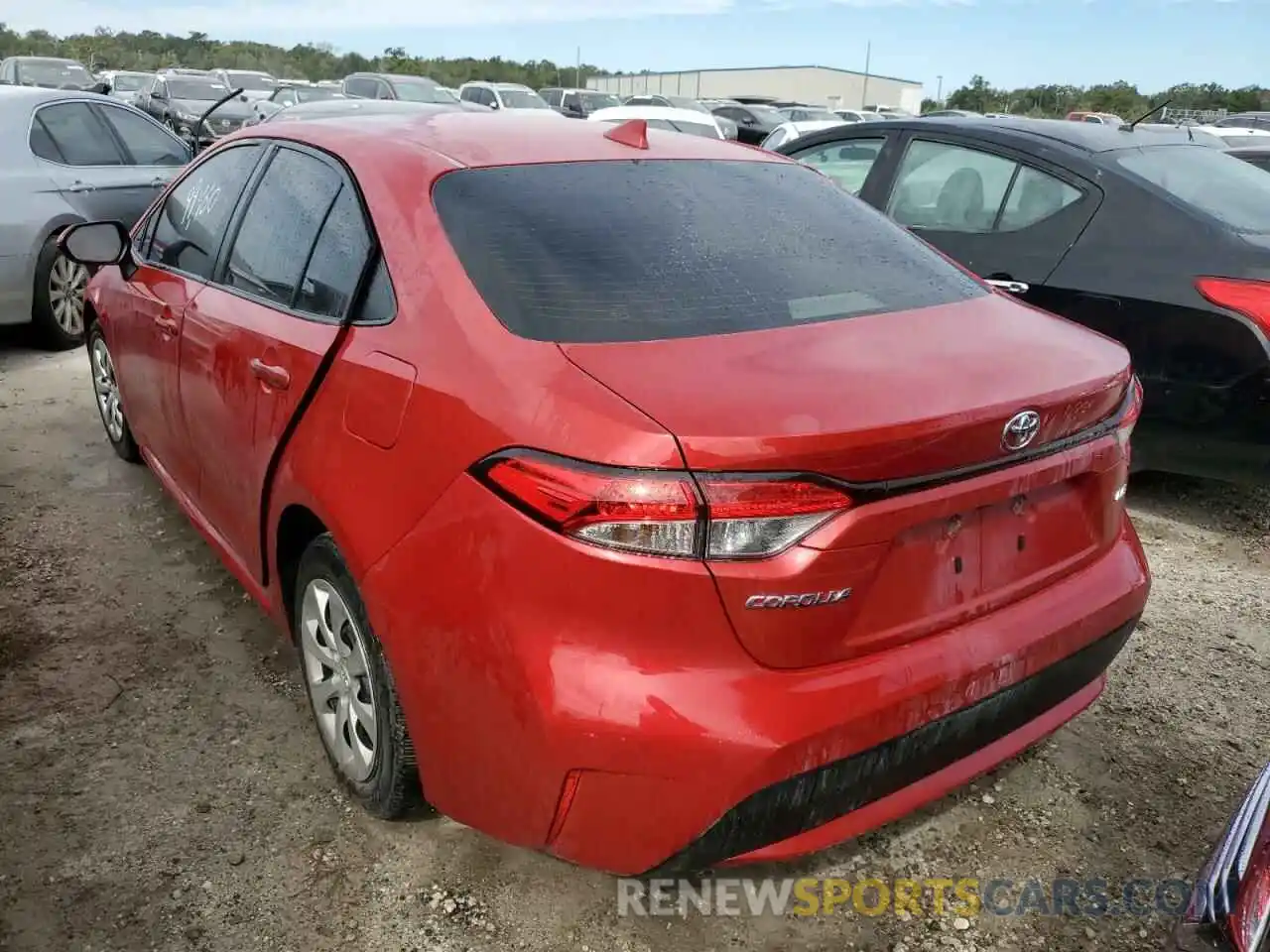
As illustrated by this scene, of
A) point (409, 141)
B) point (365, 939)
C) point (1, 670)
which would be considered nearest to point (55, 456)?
point (1, 670)

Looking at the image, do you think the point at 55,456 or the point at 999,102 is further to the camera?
the point at 999,102

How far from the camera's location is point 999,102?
67.4 m

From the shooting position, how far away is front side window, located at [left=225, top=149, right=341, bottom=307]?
258 cm

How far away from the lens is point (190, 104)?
19438 millimetres

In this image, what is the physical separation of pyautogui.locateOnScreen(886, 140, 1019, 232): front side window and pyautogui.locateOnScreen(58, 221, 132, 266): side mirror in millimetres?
3374

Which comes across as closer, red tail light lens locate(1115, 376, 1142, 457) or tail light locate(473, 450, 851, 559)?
tail light locate(473, 450, 851, 559)

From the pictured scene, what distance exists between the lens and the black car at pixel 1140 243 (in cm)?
378

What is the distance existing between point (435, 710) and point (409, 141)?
1.37m

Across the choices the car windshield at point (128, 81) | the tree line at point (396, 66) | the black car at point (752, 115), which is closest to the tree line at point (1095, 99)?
the tree line at point (396, 66)

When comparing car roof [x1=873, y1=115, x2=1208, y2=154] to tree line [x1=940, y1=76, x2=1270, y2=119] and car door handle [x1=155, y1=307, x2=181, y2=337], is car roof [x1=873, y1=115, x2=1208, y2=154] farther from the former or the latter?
tree line [x1=940, y1=76, x2=1270, y2=119]

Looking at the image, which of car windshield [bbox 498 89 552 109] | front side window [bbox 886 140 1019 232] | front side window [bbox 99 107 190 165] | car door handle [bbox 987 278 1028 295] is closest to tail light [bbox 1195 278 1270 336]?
car door handle [bbox 987 278 1028 295]

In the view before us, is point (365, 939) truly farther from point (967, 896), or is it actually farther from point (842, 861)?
point (967, 896)

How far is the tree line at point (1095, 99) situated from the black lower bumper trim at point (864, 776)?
4925 cm

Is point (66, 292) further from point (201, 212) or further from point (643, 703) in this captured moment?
point (643, 703)
